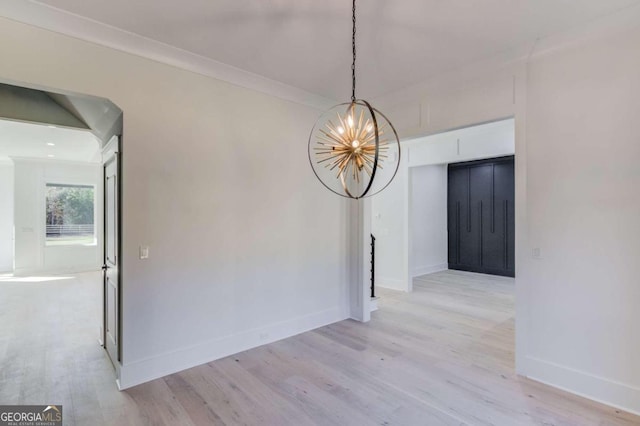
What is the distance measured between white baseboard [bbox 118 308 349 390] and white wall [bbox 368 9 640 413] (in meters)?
2.39

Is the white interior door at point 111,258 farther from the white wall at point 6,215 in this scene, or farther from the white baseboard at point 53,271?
the white wall at point 6,215

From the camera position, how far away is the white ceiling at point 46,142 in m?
5.26

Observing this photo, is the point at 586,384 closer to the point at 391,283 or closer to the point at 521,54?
the point at 521,54

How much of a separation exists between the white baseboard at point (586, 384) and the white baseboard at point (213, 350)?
2.42 m

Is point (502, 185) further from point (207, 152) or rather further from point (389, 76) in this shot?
point (207, 152)

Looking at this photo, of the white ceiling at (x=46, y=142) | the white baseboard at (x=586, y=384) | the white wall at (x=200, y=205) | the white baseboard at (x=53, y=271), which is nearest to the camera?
the white baseboard at (x=586, y=384)

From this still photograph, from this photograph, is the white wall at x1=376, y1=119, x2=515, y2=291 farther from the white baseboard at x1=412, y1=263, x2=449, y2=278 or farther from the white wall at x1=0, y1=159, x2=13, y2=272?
the white wall at x1=0, y1=159, x2=13, y2=272

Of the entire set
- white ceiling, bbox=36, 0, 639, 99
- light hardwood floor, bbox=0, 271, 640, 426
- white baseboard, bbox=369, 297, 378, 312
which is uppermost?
white ceiling, bbox=36, 0, 639, 99

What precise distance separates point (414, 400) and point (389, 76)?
10.7ft

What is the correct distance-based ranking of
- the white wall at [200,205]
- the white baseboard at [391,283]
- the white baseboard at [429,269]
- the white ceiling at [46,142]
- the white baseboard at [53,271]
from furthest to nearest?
the white baseboard at [53,271]
the white baseboard at [429,269]
the white baseboard at [391,283]
the white ceiling at [46,142]
the white wall at [200,205]

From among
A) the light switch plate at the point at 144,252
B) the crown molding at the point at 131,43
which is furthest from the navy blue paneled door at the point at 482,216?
the light switch plate at the point at 144,252

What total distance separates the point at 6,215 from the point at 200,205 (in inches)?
360

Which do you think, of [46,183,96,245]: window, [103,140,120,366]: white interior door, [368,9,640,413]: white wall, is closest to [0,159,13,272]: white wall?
[46,183,96,245]: window

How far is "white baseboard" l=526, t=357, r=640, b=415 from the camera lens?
2.44 meters
